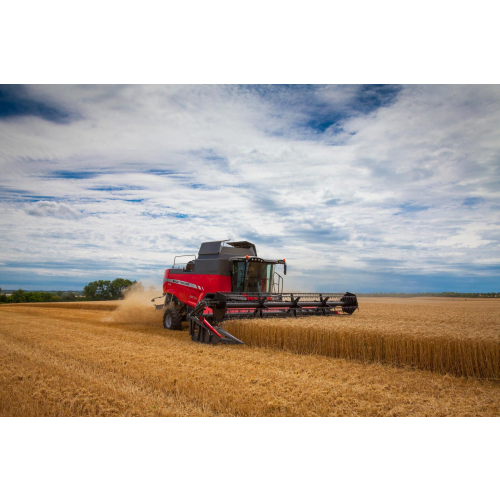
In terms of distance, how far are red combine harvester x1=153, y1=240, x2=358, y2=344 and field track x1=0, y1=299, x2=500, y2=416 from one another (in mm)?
1043

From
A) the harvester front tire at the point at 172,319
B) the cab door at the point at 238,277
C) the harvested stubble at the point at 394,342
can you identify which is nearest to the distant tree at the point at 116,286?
the harvester front tire at the point at 172,319

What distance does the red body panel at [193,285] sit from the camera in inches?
393

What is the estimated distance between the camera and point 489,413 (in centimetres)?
392

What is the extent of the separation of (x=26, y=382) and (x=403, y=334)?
5.96 meters

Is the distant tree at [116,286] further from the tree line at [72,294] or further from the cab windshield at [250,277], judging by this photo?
the cab windshield at [250,277]

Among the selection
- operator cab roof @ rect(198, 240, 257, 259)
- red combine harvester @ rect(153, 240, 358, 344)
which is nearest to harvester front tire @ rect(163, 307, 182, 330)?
red combine harvester @ rect(153, 240, 358, 344)

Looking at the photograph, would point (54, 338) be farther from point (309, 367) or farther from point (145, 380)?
point (309, 367)

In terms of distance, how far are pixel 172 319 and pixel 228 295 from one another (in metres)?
3.24

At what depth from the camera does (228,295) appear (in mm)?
8648

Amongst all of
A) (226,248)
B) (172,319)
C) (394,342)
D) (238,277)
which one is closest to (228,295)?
(238,277)

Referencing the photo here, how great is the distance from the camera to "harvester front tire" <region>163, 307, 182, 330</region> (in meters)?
10.9

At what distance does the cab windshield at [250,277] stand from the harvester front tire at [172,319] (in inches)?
89.4

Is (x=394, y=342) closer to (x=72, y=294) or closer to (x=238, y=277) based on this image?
(x=238, y=277)

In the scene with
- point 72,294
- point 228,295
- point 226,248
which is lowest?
point 72,294
